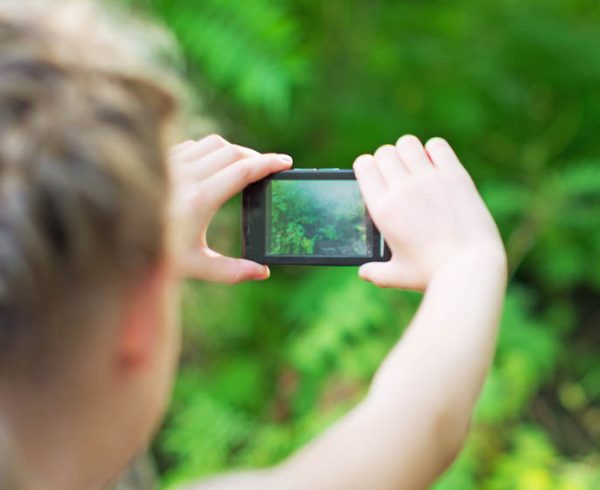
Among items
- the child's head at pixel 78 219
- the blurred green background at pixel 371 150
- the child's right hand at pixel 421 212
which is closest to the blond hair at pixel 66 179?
the child's head at pixel 78 219

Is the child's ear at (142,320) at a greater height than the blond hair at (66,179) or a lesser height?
lesser

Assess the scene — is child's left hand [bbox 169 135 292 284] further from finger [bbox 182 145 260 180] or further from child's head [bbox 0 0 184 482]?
child's head [bbox 0 0 184 482]

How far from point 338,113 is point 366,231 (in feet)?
6.89

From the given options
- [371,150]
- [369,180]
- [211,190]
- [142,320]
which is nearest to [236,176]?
[211,190]

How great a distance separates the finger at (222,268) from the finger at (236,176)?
0.18 ft

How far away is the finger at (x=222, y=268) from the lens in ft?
3.26

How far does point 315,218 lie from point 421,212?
0.52ft

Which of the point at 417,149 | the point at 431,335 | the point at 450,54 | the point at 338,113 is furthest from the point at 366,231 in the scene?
the point at 450,54

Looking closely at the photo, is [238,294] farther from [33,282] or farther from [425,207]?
[33,282]

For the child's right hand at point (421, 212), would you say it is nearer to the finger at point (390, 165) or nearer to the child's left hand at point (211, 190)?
the finger at point (390, 165)

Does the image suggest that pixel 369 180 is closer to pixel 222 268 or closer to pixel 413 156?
pixel 413 156

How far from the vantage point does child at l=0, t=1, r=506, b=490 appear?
58 centimetres

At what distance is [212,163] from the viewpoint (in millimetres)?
1006

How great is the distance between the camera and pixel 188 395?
2.75 meters
